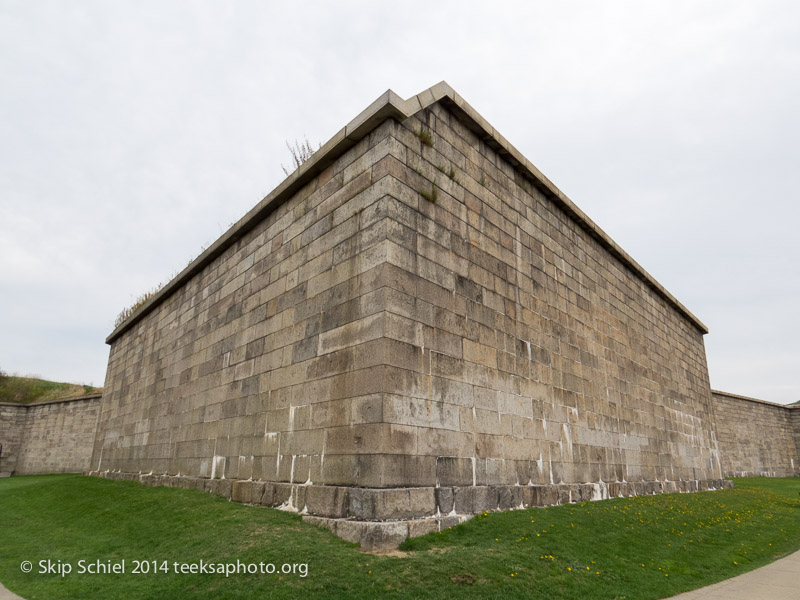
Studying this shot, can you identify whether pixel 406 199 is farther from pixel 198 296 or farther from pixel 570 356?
pixel 198 296

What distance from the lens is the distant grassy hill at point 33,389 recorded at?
124 feet

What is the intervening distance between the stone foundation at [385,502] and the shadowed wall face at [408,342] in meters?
0.17

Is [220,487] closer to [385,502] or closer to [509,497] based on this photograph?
[385,502]

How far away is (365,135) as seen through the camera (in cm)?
809

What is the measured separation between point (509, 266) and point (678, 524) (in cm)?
556

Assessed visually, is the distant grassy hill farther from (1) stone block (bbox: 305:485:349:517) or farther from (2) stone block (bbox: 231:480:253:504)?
(1) stone block (bbox: 305:485:349:517)

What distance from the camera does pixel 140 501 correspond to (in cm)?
971

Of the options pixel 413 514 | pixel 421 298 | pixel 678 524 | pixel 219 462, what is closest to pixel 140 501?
pixel 219 462

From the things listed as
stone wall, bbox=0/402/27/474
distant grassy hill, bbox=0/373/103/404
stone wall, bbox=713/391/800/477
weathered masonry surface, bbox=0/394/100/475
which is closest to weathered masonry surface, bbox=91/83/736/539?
weathered masonry surface, bbox=0/394/100/475

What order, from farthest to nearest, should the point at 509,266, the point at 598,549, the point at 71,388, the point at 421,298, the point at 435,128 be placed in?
the point at 71,388
the point at 509,266
the point at 435,128
the point at 421,298
the point at 598,549

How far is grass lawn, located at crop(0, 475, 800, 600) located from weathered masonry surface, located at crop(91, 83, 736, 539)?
0.59 metres

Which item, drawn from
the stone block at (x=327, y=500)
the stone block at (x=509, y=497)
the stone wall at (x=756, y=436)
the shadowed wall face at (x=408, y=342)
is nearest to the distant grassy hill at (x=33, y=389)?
the shadowed wall face at (x=408, y=342)

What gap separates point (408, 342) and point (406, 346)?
8 centimetres

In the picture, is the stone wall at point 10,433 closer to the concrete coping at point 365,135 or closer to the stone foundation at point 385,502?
the concrete coping at point 365,135
